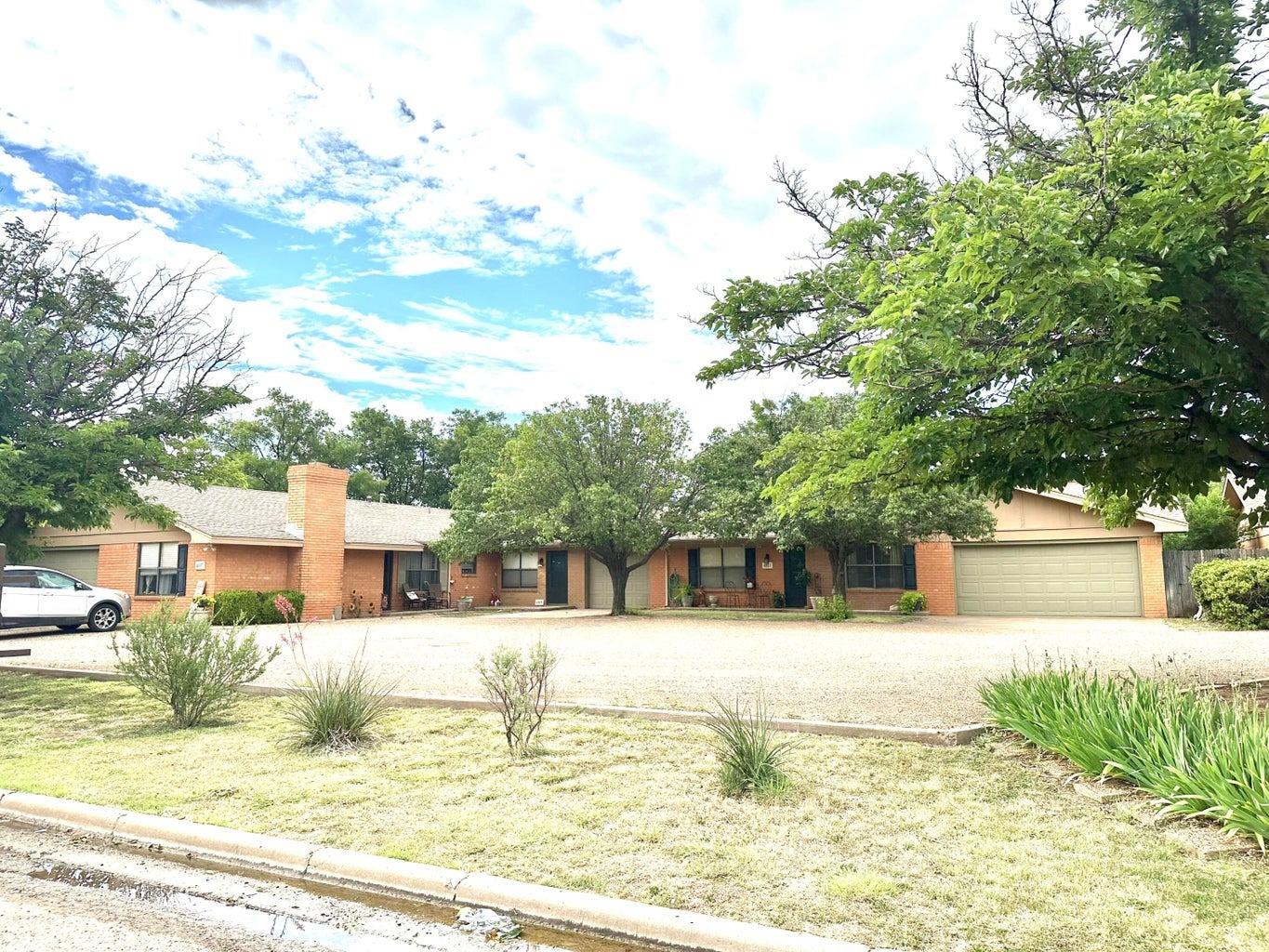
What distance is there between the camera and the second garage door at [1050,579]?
24.3 metres

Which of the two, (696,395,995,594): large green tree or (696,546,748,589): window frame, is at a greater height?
(696,395,995,594): large green tree

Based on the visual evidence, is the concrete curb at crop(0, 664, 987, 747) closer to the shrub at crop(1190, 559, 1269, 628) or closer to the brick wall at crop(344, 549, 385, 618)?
the shrub at crop(1190, 559, 1269, 628)

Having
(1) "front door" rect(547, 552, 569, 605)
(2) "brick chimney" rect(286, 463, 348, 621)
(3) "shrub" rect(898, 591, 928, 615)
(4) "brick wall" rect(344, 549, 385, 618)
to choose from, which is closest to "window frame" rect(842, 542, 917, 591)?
(3) "shrub" rect(898, 591, 928, 615)

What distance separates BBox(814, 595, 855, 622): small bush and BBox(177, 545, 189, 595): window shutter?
19305 millimetres

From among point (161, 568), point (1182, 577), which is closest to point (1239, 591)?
point (1182, 577)

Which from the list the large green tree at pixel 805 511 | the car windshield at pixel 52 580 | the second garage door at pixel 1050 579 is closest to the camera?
the car windshield at pixel 52 580

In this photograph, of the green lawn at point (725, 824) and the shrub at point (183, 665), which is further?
the shrub at point (183, 665)

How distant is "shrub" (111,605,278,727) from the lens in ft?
26.7

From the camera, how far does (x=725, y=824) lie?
498cm

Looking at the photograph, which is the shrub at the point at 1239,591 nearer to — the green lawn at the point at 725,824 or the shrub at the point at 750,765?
the green lawn at the point at 725,824

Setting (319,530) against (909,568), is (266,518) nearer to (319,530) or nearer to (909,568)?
(319,530)

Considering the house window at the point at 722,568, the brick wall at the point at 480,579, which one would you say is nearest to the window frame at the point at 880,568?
the house window at the point at 722,568

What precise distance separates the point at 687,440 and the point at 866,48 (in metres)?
17.7

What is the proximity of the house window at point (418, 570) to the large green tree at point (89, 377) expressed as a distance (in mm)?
19232
